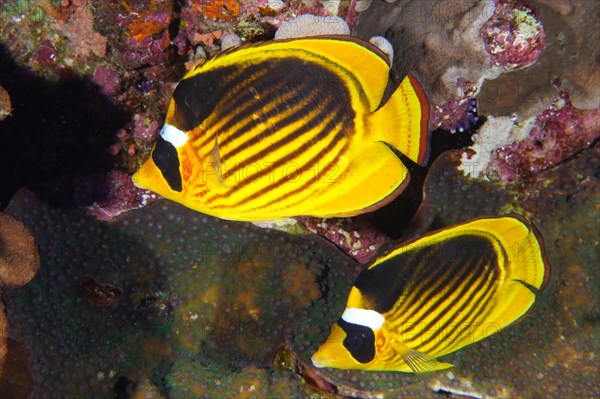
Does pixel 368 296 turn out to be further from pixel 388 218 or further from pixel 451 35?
pixel 451 35

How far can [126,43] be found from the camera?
2932 millimetres

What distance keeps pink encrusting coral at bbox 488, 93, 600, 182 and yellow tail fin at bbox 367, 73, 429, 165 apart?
1735 mm

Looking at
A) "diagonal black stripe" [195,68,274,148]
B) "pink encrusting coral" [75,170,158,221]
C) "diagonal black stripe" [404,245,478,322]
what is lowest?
"pink encrusting coral" [75,170,158,221]

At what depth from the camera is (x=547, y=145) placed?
339cm

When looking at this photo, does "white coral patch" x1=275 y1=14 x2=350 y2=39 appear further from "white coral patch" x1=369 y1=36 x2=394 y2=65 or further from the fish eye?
the fish eye

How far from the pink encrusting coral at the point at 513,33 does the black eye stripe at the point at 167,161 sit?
2061 mm

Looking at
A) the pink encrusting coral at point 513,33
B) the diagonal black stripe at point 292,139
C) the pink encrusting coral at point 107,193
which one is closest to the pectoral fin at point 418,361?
the diagonal black stripe at point 292,139

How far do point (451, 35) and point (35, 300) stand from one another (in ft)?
9.72

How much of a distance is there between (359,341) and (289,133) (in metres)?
1.04

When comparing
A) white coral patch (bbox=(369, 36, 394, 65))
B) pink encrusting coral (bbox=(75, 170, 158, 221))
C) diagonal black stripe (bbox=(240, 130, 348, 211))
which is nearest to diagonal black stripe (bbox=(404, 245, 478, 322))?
diagonal black stripe (bbox=(240, 130, 348, 211))

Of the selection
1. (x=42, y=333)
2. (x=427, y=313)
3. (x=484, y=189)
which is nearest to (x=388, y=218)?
(x=484, y=189)

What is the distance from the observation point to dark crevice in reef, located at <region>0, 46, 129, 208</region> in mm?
3189

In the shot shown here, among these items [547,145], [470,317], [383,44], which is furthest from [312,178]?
[547,145]

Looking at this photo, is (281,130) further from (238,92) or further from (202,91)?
(202,91)
